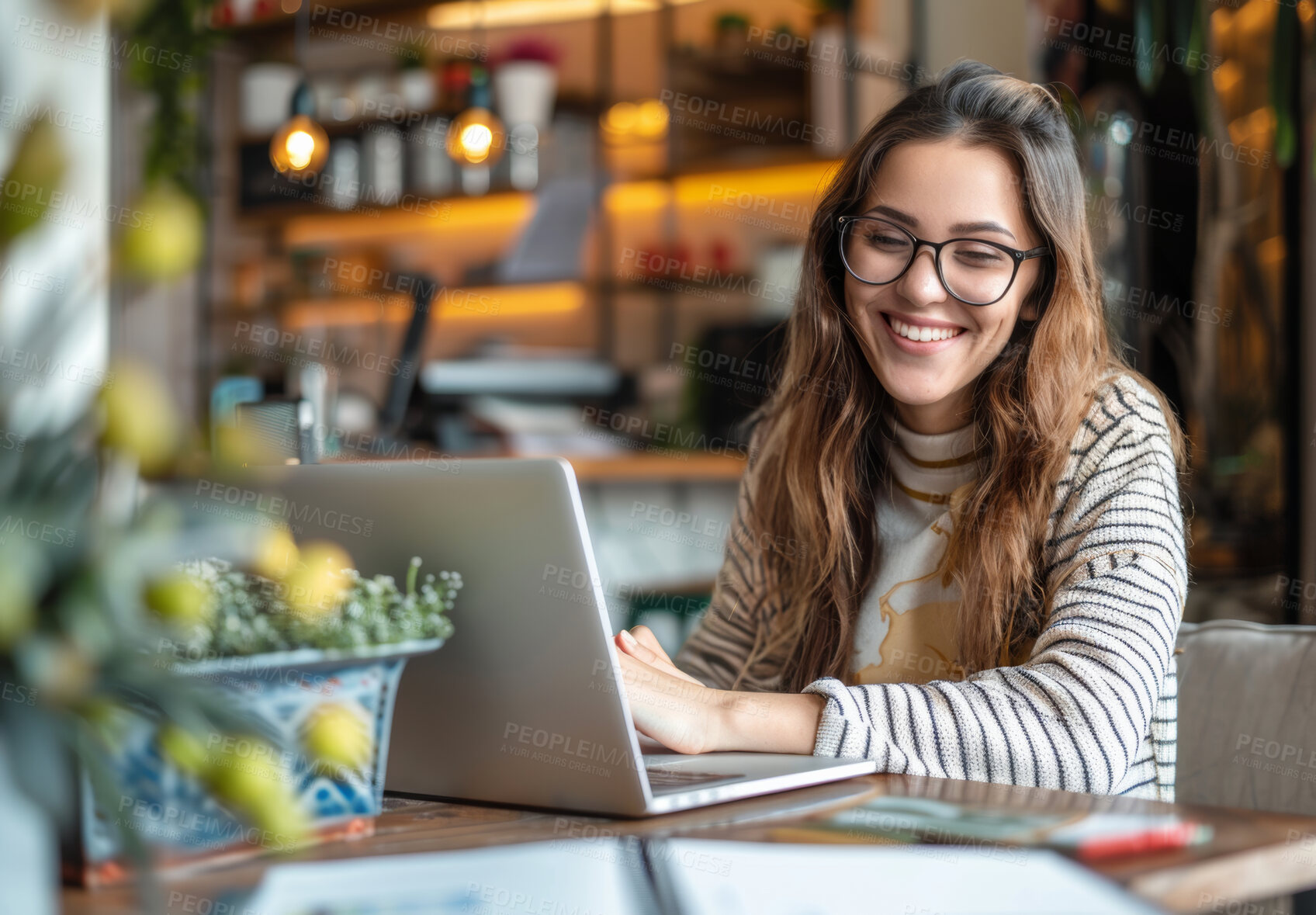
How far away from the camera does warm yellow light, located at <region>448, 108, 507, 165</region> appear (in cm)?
392

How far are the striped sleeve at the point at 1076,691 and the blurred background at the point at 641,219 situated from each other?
24.7 inches

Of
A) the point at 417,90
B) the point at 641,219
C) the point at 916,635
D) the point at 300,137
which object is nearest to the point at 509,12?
the point at 417,90

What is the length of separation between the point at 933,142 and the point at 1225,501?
156 cm

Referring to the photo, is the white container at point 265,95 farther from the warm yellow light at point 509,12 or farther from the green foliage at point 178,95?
the green foliage at point 178,95

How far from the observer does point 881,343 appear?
132 centimetres

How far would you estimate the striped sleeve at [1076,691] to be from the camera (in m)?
0.96

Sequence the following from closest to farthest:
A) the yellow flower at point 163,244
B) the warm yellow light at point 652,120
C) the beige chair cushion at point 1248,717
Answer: the yellow flower at point 163,244 < the beige chair cushion at point 1248,717 < the warm yellow light at point 652,120

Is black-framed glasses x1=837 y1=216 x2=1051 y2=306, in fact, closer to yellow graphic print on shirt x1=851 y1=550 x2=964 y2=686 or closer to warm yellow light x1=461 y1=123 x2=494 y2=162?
yellow graphic print on shirt x1=851 y1=550 x2=964 y2=686

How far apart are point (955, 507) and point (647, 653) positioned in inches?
14.8

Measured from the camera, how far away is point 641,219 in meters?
4.67

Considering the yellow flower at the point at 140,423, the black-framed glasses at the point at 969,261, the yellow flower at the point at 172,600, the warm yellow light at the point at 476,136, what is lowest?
the yellow flower at the point at 172,600

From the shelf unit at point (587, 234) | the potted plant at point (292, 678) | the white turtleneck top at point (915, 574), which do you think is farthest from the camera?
the shelf unit at point (587, 234)

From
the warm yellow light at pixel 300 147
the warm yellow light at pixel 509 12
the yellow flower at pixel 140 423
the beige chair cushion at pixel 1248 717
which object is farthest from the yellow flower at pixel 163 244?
the warm yellow light at pixel 509 12

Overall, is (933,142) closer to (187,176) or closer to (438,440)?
(438,440)
